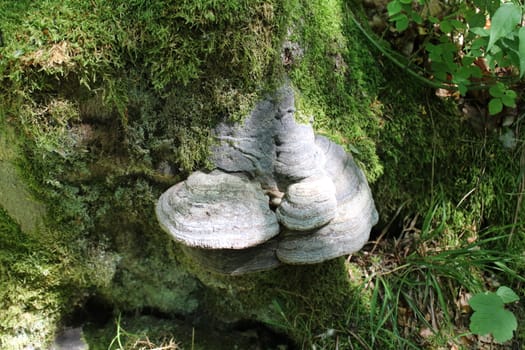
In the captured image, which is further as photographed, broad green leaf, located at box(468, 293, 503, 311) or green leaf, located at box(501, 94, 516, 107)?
green leaf, located at box(501, 94, 516, 107)

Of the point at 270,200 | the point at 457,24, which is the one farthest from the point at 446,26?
the point at 270,200

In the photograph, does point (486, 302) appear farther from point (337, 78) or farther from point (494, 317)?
point (337, 78)

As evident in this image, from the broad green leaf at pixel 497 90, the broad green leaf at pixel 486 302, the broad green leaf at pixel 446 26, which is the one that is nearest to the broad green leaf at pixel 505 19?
the broad green leaf at pixel 446 26

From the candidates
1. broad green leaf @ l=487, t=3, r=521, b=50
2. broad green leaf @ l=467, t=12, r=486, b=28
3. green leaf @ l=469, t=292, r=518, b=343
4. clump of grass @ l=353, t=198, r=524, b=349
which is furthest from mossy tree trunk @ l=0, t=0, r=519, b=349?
broad green leaf @ l=487, t=3, r=521, b=50

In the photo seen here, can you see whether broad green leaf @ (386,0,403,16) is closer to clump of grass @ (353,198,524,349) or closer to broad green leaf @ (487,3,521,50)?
broad green leaf @ (487,3,521,50)

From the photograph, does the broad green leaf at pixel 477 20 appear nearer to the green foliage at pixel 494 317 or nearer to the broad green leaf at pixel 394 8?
the broad green leaf at pixel 394 8

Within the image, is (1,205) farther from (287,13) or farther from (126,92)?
(287,13)
